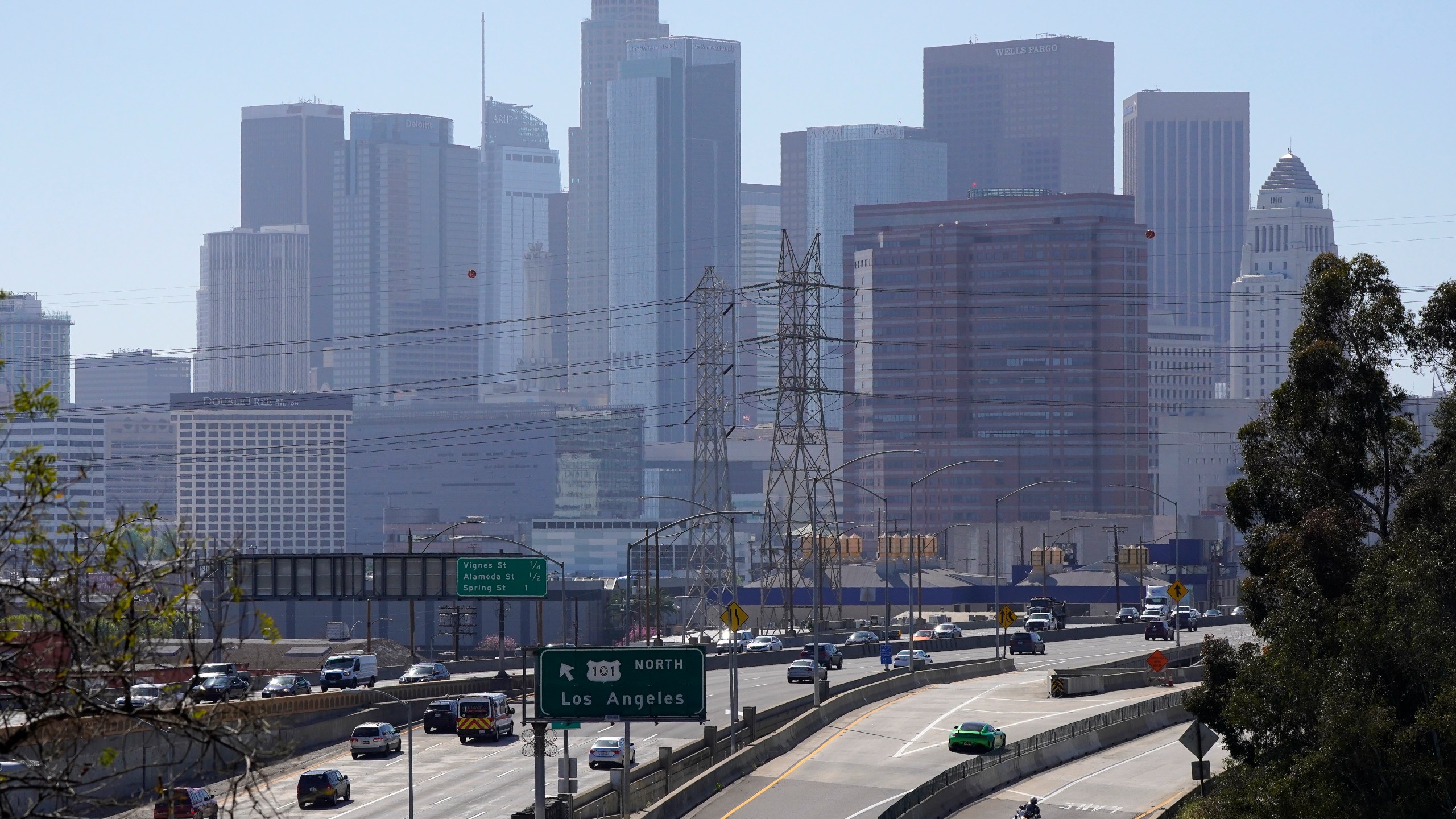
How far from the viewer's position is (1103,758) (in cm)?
6278

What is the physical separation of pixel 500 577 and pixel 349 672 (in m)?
12.1

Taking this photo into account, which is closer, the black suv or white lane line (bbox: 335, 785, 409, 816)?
the black suv

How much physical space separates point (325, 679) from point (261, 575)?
682 inches

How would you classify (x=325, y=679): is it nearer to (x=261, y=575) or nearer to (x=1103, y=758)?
(x=261, y=575)

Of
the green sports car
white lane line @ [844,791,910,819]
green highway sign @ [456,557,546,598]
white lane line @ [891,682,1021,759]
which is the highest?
green highway sign @ [456,557,546,598]

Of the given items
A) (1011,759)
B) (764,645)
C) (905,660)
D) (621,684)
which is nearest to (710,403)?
(764,645)

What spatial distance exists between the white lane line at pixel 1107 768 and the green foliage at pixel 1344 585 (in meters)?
8.13

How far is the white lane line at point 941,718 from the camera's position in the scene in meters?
63.8

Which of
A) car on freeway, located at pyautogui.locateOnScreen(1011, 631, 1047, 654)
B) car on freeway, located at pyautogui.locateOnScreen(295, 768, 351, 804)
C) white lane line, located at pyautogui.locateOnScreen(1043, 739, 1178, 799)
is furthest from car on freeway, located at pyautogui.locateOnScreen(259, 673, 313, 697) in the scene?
car on freeway, located at pyautogui.locateOnScreen(1011, 631, 1047, 654)

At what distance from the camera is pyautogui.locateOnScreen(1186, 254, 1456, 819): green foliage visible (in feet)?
117

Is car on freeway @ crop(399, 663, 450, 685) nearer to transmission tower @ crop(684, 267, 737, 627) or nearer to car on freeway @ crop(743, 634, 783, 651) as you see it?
car on freeway @ crop(743, 634, 783, 651)

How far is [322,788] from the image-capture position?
56.7 m

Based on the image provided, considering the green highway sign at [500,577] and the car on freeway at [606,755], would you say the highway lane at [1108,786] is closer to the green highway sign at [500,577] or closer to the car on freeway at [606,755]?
the car on freeway at [606,755]

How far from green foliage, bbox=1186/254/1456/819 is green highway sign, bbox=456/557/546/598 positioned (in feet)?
126
